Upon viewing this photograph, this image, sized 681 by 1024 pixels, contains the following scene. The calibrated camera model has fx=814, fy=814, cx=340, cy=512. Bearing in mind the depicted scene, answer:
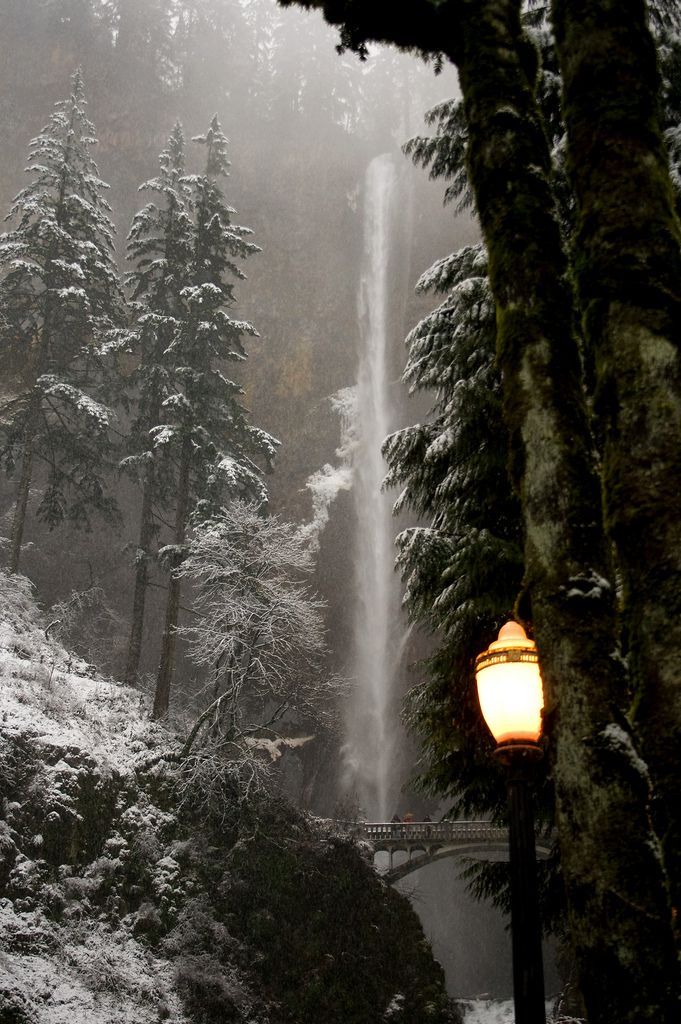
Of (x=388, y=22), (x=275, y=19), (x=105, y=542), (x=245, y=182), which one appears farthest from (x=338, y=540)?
(x=275, y=19)

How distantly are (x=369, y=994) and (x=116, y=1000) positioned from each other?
5.98 metres

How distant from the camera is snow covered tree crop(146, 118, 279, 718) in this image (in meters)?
24.0

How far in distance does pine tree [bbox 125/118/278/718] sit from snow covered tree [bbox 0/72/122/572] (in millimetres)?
1577

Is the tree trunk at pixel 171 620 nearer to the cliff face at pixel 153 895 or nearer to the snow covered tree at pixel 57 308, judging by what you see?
the cliff face at pixel 153 895

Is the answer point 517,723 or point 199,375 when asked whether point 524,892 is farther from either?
point 199,375

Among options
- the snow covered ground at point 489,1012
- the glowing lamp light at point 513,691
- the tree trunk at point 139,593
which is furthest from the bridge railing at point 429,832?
the glowing lamp light at point 513,691

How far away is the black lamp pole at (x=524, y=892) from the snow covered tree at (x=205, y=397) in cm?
1999

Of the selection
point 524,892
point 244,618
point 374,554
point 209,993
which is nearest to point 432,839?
point 244,618

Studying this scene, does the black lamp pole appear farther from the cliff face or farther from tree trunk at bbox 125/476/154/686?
tree trunk at bbox 125/476/154/686

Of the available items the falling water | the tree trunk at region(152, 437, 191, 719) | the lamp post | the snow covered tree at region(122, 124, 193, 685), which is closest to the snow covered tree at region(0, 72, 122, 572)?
the snow covered tree at region(122, 124, 193, 685)

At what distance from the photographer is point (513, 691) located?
357 centimetres

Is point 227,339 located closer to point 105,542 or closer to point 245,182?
point 105,542

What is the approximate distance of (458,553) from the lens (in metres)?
8.73

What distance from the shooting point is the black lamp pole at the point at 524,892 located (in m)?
3.11
